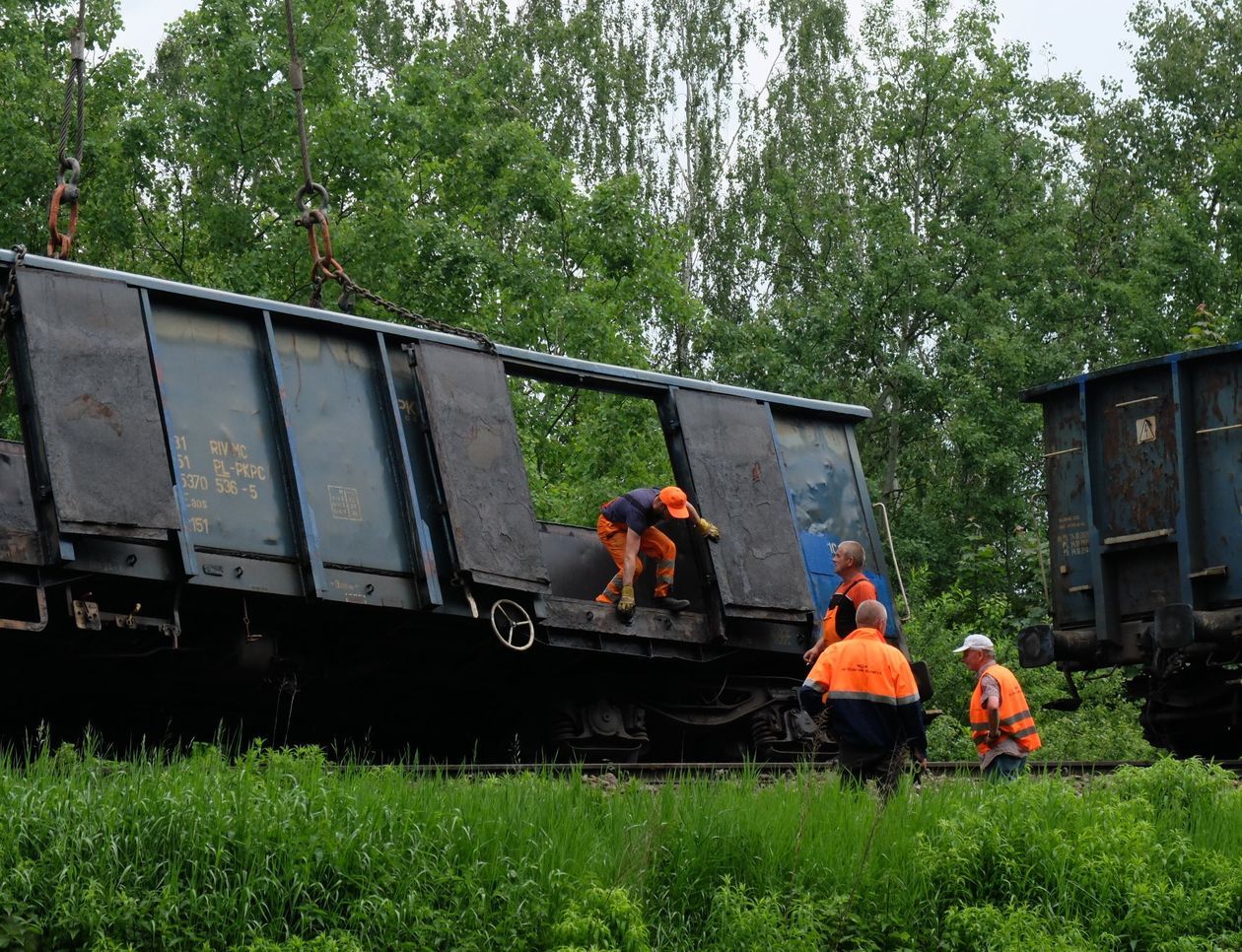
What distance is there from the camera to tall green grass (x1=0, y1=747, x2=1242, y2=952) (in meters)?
6.21

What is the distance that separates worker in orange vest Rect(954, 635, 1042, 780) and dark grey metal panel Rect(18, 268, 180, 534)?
15.3ft

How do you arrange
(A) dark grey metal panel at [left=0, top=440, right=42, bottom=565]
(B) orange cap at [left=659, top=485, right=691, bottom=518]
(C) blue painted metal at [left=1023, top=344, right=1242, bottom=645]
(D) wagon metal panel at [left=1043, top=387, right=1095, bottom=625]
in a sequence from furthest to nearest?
(D) wagon metal panel at [left=1043, top=387, right=1095, bottom=625], (C) blue painted metal at [left=1023, top=344, right=1242, bottom=645], (B) orange cap at [left=659, top=485, right=691, bottom=518], (A) dark grey metal panel at [left=0, top=440, right=42, bottom=565]

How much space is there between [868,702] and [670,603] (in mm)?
3988

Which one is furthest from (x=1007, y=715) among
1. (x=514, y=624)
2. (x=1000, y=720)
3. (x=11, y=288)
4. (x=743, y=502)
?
(x=11, y=288)

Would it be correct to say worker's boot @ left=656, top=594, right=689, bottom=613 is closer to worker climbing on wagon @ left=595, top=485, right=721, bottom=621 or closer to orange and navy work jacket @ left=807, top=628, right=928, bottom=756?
worker climbing on wagon @ left=595, top=485, right=721, bottom=621

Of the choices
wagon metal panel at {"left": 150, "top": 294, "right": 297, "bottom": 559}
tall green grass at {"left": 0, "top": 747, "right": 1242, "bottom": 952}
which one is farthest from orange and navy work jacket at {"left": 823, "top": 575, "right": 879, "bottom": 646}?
wagon metal panel at {"left": 150, "top": 294, "right": 297, "bottom": 559}

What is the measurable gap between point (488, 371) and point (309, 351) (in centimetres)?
141

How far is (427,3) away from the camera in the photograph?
130 feet

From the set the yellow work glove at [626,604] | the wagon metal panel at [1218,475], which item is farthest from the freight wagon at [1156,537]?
the yellow work glove at [626,604]

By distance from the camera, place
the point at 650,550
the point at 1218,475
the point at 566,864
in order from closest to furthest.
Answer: the point at 566,864, the point at 650,550, the point at 1218,475

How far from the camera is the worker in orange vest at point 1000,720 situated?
9.58 metres

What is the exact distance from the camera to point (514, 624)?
1112cm

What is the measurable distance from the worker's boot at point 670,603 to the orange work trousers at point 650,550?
3 centimetres

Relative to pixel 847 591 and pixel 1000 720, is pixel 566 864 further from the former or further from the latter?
pixel 847 591
